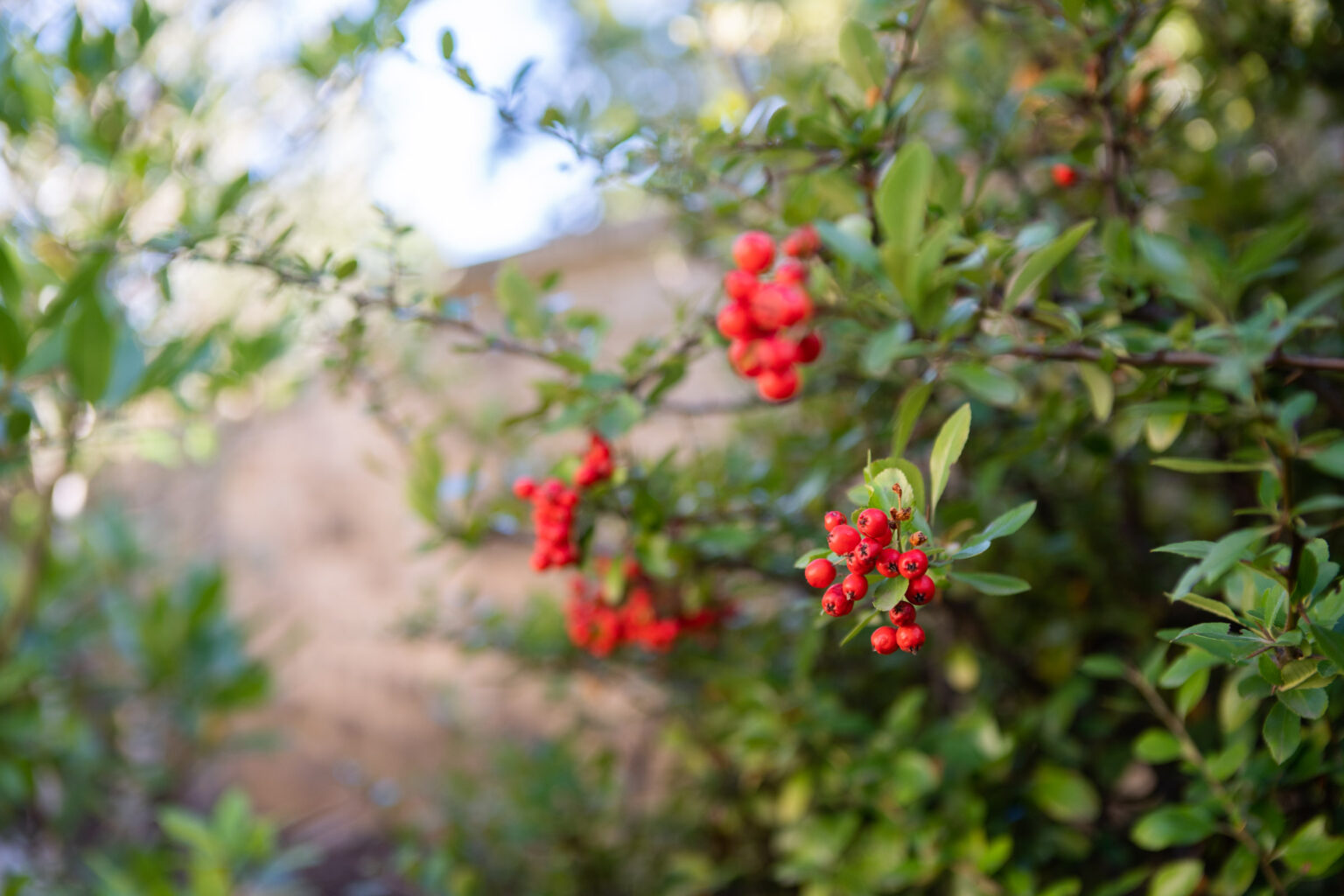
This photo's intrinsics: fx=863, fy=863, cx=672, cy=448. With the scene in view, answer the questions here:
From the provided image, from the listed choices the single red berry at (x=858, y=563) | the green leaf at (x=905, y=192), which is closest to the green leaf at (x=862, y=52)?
the green leaf at (x=905, y=192)

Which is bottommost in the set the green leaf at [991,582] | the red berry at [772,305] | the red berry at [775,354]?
the green leaf at [991,582]

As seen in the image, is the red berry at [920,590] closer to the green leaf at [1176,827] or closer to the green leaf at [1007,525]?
the green leaf at [1007,525]

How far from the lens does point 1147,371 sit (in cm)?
69

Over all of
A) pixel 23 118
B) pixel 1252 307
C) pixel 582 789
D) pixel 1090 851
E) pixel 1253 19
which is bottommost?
pixel 582 789

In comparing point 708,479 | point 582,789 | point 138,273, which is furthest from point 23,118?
point 582,789

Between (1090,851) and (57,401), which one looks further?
(57,401)

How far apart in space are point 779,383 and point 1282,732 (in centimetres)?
42

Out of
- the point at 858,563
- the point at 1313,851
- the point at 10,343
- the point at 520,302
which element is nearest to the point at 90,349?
the point at 10,343

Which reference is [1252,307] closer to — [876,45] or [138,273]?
[876,45]

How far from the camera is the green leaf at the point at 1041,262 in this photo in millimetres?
579

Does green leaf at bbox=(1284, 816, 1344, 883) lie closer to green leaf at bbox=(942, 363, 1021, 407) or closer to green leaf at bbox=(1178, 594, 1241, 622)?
green leaf at bbox=(1178, 594, 1241, 622)

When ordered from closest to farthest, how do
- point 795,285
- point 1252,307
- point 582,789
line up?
point 795,285, point 1252,307, point 582,789

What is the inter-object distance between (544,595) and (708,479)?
2.04ft

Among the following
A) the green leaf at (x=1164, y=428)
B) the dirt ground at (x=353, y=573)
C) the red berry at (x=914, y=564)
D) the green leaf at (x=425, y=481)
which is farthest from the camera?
the dirt ground at (x=353, y=573)
